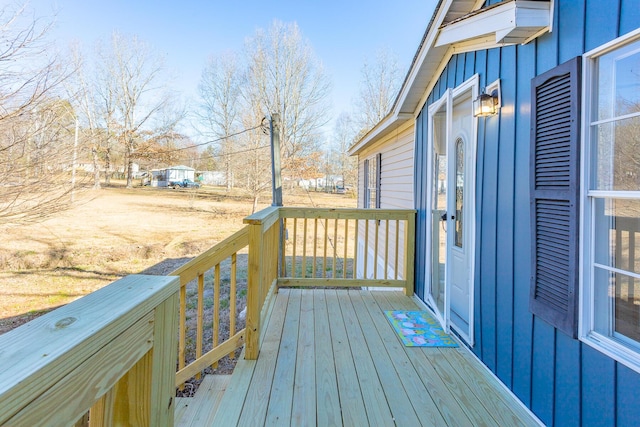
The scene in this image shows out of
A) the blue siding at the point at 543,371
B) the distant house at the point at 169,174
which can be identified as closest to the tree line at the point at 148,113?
the distant house at the point at 169,174

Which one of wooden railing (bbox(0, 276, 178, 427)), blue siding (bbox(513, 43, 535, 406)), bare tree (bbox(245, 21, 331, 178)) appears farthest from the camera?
bare tree (bbox(245, 21, 331, 178))

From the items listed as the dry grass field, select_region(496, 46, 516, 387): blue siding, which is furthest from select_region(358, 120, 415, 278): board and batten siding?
the dry grass field

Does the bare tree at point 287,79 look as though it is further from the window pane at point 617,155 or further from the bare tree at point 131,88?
the window pane at point 617,155

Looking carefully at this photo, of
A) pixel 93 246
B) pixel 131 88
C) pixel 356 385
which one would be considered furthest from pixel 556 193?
pixel 131 88

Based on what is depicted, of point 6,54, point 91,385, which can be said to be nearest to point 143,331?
point 91,385

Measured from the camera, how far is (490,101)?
7.86 feet

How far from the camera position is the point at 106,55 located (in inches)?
751

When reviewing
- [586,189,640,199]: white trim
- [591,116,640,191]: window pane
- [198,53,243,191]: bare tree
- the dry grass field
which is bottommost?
the dry grass field

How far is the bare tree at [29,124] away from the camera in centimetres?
535

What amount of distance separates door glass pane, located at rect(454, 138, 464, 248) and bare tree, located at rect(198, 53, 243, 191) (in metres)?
15.9

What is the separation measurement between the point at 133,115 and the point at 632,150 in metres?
24.2

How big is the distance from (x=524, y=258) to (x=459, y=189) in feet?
5.03

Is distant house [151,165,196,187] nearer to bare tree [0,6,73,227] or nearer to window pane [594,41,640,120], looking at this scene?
bare tree [0,6,73,227]

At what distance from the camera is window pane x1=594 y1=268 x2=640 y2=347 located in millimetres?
1438
